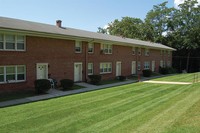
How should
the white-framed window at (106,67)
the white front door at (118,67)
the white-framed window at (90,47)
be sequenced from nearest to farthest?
the white-framed window at (90,47) < the white-framed window at (106,67) < the white front door at (118,67)

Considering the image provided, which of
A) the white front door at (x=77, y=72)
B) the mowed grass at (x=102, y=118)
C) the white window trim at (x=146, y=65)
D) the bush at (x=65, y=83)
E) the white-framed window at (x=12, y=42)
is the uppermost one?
the white-framed window at (x=12, y=42)

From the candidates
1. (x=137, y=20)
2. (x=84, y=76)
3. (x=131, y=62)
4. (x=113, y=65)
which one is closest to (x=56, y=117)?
(x=84, y=76)

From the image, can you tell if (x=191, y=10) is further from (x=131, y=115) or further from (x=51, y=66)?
(x=131, y=115)

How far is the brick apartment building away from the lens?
1644 cm

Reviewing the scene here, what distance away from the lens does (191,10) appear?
5416 cm

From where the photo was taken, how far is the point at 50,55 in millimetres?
19656

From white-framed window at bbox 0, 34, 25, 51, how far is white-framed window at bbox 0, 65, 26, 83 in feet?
4.55

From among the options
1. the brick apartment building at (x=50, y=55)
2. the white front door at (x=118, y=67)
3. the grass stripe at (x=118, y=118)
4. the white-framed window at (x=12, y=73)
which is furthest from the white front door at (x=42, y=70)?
the white front door at (x=118, y=67)

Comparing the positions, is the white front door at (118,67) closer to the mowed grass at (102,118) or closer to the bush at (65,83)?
the bush at (65,83)

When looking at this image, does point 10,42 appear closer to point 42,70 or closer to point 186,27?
point 42,70

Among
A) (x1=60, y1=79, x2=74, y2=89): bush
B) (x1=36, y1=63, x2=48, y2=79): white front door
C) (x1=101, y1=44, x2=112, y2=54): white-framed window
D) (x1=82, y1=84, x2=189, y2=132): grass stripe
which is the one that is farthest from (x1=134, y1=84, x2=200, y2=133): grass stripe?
(x1=101, y1=44, x2=112, y2=54): white-framed window

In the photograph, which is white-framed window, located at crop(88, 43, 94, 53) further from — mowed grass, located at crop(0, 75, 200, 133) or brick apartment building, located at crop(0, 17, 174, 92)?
mowed grass, located at crop(0, 75, 200, 133)

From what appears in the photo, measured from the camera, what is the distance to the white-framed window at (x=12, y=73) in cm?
1608

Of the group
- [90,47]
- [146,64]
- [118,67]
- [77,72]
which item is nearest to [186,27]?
[146,64]
